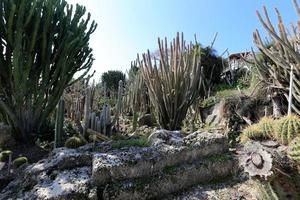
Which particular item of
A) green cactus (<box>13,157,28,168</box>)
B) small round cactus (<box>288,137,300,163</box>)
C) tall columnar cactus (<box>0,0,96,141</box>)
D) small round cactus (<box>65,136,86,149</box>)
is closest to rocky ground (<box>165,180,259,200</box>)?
small round cactus (<box>288,137,300,163</box>)

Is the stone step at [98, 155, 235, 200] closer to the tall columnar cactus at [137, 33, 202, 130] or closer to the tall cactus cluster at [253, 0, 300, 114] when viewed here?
the tall cactus cluster at [253, 0, 300, 114]

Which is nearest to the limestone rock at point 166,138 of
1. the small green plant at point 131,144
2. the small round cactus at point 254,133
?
the small green plant at point 131,144

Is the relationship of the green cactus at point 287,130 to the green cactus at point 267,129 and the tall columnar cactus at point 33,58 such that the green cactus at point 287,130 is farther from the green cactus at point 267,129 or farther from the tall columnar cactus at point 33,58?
the tall columnar cactus at point 33,58

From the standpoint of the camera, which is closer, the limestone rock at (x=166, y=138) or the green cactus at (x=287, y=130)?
the green cactus at (x=287, y=130)

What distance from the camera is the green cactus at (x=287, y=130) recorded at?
146 inches

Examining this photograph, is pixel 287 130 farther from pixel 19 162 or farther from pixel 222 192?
pixel 19 162

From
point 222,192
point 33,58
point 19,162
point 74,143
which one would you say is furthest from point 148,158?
point 33,58

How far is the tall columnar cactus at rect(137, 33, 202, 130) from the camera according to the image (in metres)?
6.30

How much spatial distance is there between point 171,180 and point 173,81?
289 cm

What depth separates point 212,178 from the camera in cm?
398

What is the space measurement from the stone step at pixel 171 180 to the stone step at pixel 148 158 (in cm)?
7

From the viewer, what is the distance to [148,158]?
3.77 metres

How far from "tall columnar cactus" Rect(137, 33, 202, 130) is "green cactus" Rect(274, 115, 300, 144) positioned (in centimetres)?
259

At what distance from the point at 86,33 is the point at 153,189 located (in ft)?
14.4
